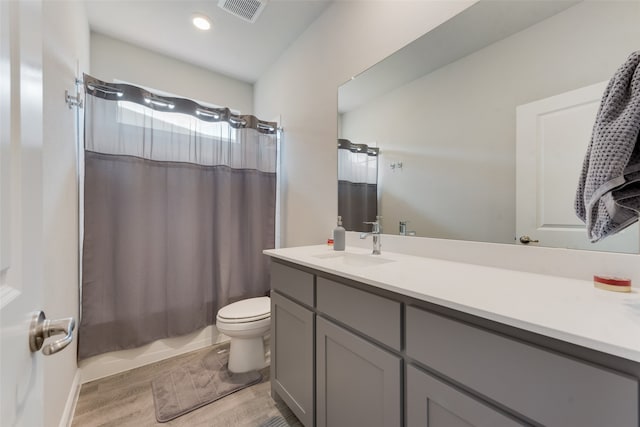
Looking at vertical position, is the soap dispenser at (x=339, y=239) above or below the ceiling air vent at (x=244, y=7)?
below

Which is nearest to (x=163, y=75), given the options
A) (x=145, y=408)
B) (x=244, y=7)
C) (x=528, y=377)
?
(x=244, y=7)

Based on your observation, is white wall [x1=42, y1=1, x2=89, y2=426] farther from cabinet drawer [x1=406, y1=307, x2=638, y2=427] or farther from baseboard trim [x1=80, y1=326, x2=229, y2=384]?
cabinet drawer [x1=406, y1=307, x2=638, y2=427]

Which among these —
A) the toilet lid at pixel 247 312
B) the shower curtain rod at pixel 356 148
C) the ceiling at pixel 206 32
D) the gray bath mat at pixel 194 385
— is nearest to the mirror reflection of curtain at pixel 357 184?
the shower curtain rod at pixel 356 148

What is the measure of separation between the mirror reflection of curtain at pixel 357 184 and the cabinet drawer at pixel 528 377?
0.96 meters

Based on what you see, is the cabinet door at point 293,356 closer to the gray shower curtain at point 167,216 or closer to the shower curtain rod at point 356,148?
the gray shower curtain at point 167,216

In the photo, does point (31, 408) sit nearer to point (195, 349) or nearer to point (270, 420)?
point (270, 420)

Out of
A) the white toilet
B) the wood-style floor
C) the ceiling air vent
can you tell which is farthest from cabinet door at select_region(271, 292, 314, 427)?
the ceiling air vent

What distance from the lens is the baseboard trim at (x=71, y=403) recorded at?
4.31 ft

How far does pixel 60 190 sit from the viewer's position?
1.29 meters

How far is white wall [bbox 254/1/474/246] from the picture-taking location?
1.42 metres

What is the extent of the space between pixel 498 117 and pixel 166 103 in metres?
2.18

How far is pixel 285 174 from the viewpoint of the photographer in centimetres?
242

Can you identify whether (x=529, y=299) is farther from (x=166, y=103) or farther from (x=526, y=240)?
(x=166, y=103)

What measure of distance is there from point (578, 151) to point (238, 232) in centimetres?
218
